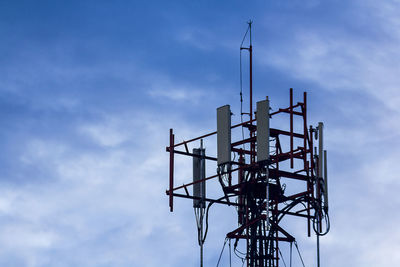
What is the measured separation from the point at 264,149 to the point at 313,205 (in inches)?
200

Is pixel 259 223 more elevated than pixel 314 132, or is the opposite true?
pixel 314 132

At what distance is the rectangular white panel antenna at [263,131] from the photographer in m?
77.1

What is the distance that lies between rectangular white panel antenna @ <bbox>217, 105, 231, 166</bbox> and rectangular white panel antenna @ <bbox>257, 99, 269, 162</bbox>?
189 centimetres

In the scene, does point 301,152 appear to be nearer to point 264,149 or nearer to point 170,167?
point 264,149

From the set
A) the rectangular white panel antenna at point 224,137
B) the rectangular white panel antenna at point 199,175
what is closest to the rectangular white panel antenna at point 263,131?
the rectangular white panel antenna at point 224,137

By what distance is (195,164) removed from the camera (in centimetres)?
8288

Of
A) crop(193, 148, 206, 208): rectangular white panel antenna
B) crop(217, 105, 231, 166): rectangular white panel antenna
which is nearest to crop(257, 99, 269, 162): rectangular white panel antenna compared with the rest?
crop(217, 105, 231, 166): rectangular white panel antenna

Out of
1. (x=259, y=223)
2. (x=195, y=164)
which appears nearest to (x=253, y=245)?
(x=259, y=223)

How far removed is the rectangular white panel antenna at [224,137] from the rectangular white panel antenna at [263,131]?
74.4 inches

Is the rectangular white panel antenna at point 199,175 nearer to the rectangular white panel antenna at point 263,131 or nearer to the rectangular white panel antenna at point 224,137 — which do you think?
the rectangular white panel antenna at point 224,137

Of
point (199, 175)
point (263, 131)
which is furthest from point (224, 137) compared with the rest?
point (199, 175)

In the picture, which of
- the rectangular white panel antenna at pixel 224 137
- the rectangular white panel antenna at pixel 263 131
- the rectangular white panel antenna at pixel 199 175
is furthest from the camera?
the rectangular white panel antenna at pixel 199 175

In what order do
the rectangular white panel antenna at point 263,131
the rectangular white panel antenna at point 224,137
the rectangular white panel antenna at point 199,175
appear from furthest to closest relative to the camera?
1. the rectangular white panel antenna at point 199,175
2. the rectangular white panel antenna at point 224,137
3. the rectangular white panel antenna at point 263,131

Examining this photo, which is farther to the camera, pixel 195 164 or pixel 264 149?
pixel 195 164
